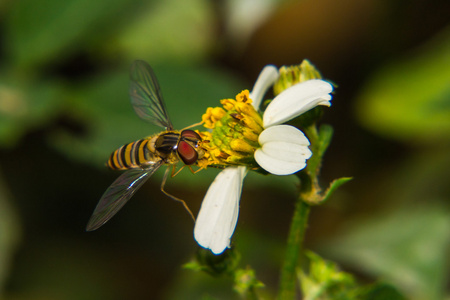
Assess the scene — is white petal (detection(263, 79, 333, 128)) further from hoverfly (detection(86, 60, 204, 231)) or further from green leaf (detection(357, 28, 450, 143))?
green leaf (detection(357, 28, 450, 143))

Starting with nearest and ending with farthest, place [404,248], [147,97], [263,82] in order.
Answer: [263,82], [147,97], [404,248]

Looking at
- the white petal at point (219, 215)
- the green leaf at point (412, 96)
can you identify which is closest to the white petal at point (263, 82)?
the white petal at point (219, 215)

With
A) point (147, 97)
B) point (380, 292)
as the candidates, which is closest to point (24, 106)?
point (147, 97)

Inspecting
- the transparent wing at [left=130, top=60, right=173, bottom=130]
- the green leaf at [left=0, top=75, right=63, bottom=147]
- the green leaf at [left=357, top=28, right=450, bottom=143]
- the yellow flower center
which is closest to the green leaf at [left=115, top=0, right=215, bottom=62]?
the green leaf at [left=0, top=75, right=63, bottom=147]

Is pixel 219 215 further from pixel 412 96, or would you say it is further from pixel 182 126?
pixel 412 96

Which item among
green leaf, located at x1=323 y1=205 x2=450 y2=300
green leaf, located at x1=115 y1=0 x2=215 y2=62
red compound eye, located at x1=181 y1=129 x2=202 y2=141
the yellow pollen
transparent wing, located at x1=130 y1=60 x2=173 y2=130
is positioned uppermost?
green leaf, located at x1=115 y1=0 x2=215 y2=62

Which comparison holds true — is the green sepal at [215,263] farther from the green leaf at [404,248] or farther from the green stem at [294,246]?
the green leaf at [404,248]
